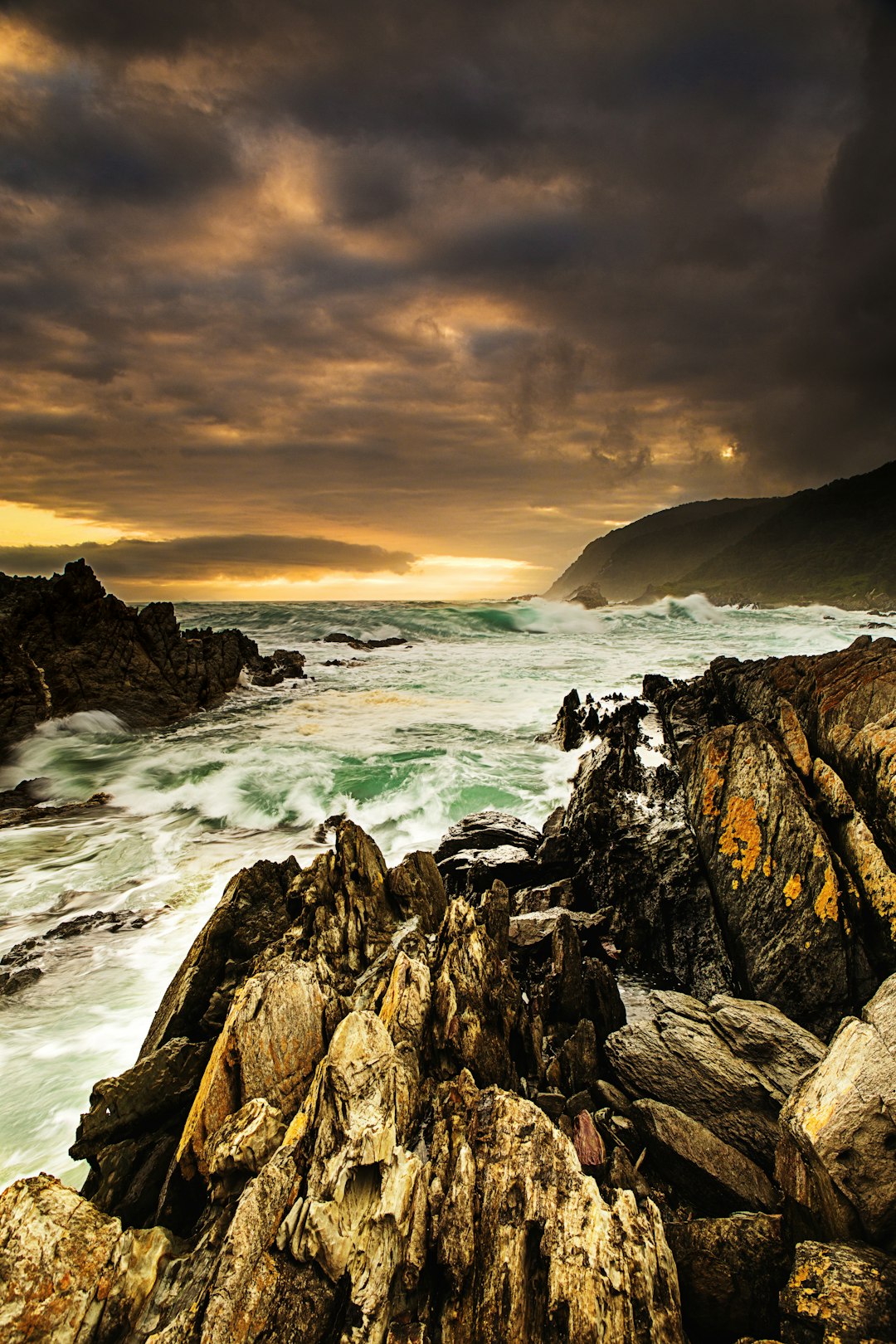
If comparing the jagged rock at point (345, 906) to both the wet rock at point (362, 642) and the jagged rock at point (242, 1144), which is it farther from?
the wet rock at point (362, 642)

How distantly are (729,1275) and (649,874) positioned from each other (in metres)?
4.33

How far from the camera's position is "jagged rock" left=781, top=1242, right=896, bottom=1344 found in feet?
8.17

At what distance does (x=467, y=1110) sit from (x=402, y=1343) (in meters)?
1.18

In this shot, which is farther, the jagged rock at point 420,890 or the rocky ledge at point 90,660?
the rocky ledge at point 90,660

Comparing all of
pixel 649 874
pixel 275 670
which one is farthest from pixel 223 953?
pixel 275 670

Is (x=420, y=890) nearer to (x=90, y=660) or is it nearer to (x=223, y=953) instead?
(x=223, y=953)

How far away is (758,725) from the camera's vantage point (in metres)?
7.24

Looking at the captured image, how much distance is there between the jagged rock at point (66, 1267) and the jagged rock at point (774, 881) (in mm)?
5476

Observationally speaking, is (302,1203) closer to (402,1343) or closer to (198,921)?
(402,1343)

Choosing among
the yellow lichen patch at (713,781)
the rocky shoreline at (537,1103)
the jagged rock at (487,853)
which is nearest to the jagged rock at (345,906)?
the rocky shoreline at (537,1103)

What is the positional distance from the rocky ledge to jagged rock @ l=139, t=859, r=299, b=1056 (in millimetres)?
15017

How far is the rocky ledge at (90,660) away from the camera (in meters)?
18.9

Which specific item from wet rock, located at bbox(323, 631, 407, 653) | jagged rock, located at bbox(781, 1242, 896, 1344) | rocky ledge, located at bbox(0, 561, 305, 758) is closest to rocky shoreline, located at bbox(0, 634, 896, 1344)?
jagged rock, located at bbox(781, 1242, 896, 1344)

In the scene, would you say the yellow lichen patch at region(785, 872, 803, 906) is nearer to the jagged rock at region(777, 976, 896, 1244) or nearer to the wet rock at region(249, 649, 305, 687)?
the jagged rock at region(777, 976, 896, 1244)
